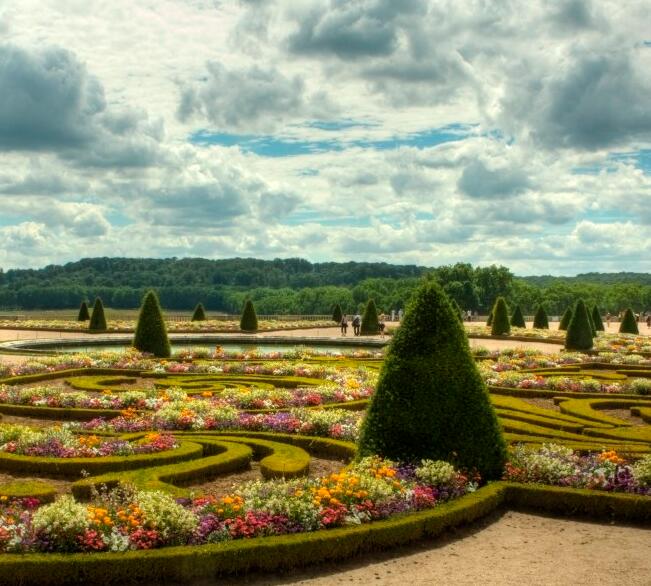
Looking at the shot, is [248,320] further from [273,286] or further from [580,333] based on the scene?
[273,286]

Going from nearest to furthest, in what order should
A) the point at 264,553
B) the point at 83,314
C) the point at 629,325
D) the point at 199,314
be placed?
the point at 264,553 → the point at 629,325 → the point at 83,314 → the point at 199,314

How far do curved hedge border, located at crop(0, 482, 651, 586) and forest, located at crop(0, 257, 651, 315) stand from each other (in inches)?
2277

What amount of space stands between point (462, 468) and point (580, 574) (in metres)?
2.52

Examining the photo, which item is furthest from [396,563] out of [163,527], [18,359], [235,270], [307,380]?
[235,270]

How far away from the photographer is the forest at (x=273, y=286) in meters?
100

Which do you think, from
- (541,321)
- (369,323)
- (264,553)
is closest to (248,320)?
(369,323)

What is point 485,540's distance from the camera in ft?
29.4

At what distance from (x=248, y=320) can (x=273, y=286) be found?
124953 millimetres

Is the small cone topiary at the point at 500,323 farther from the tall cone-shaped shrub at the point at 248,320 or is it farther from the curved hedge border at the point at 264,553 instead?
the curved hedge border at the point at 264,553

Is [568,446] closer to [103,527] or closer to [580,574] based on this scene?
[580,574]

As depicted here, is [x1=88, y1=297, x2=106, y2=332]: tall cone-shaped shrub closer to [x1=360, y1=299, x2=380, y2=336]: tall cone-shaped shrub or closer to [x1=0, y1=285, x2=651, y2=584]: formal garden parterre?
[x1=360, y1=299, x2=380, y2=336]: tall cone-shaped shrub

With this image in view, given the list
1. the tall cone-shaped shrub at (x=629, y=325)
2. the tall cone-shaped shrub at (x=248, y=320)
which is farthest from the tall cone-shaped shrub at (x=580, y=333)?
the tall cone-shaped shrub at (x=248, y=320)

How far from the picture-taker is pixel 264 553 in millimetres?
7812

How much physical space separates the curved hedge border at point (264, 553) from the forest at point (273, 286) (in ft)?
190
